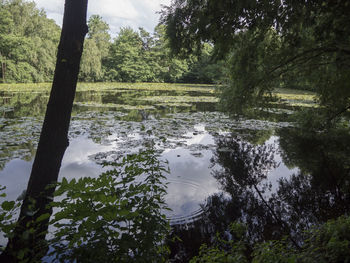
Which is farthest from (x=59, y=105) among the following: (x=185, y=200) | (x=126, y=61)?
(x=126, y=61)

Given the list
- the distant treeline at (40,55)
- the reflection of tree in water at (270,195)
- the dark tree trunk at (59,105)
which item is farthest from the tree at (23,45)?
the dark tree trunk at (59,105)

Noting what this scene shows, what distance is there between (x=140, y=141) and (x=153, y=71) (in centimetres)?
4116

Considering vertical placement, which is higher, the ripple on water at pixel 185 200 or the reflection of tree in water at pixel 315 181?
the reflection of tree in water at pixel 315 181

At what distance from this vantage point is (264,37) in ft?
14.2

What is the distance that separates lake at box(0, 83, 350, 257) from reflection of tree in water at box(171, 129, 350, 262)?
2 centimetres

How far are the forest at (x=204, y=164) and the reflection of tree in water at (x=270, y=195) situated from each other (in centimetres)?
3

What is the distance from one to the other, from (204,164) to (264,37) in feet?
10.8

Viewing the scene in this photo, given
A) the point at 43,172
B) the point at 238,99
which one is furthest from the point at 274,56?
the point at 43,172

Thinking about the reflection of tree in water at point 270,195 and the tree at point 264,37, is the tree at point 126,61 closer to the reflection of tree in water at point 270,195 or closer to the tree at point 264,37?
the reflection of tree in water at point 270,195

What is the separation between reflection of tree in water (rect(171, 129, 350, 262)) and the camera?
351 centimetres

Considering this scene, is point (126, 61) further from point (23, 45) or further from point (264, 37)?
point (264, 37)

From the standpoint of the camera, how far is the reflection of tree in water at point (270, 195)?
351cm

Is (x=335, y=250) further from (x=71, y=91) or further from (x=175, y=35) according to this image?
(x=175, y=35)

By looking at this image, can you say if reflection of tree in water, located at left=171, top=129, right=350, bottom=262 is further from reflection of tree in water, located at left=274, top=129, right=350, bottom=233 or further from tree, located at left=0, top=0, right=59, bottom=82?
tree, located at left=0, top=0, right=59, bottom=82
